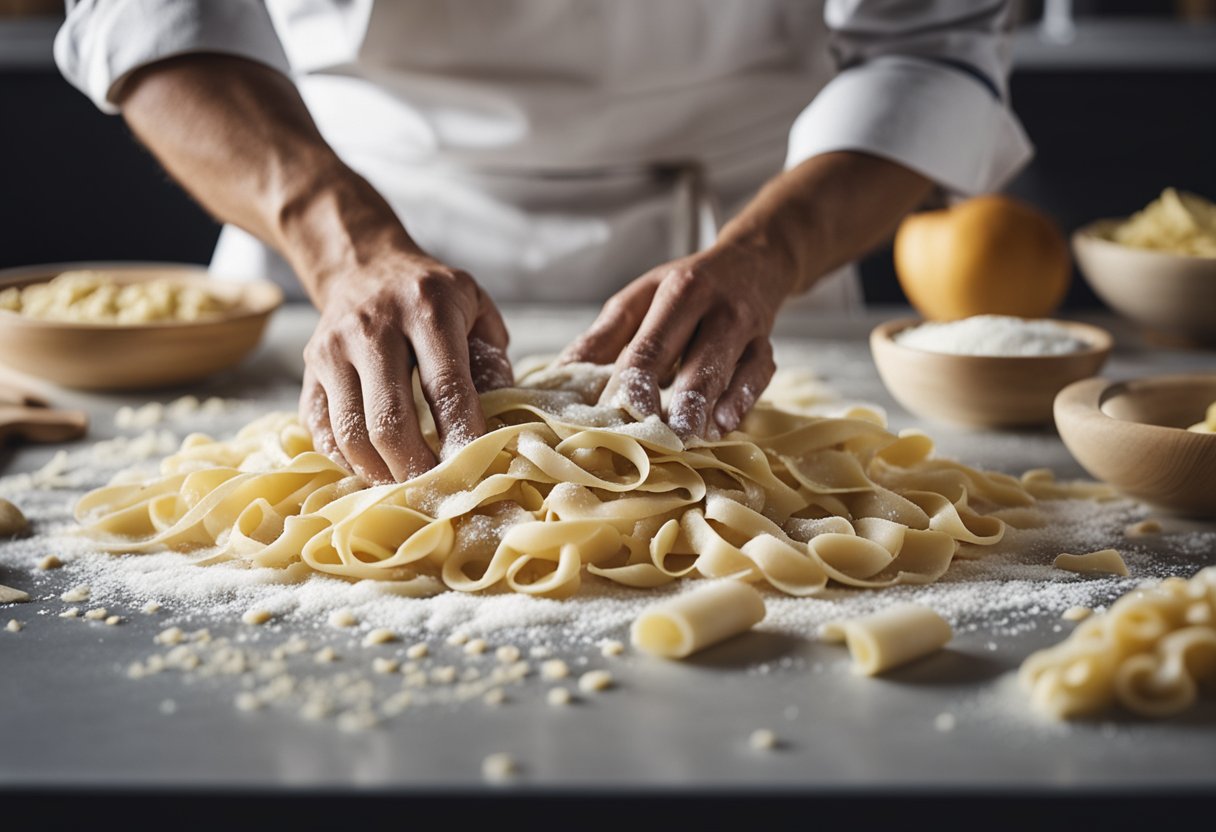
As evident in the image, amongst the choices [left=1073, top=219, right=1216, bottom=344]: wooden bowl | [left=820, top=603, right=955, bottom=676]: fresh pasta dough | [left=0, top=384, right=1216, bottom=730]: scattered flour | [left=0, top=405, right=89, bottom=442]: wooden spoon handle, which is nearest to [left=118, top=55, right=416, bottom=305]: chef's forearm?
[left=0, top=405, right=89, bottom=442]: wooden spoon handle

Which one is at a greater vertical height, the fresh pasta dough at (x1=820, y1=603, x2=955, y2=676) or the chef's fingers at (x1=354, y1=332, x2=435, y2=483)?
the chef's fingers at (x1=354, y1=332, x2=435, y2=483)

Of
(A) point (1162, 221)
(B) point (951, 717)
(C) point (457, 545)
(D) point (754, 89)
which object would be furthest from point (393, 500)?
(A) point (1162, 221)

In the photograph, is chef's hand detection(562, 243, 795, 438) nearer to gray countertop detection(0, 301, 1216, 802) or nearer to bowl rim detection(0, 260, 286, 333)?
gray countertop detection(0, 301, 1216, 802)

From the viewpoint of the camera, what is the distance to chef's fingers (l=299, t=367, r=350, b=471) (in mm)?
1343

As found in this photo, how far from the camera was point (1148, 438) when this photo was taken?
1.29 meters

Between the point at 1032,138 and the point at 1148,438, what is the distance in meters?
3.33

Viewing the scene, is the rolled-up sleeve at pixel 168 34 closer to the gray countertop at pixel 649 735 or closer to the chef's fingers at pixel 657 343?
the chef's fingers at pixel 657 343

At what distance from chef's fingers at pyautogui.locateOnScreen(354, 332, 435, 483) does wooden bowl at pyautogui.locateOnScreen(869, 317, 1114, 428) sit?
696 millimetres

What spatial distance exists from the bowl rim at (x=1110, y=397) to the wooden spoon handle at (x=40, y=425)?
4.07 feet

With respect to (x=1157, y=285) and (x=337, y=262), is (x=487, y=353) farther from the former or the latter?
(x=1157, y=285)

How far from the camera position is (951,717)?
916 mm

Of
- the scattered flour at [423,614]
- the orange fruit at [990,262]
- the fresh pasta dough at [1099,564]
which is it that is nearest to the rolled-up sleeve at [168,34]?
the scattered flour at [423,614]

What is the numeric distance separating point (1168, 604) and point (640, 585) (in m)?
0.45

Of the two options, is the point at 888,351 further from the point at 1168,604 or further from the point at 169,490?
the point at 169,490
